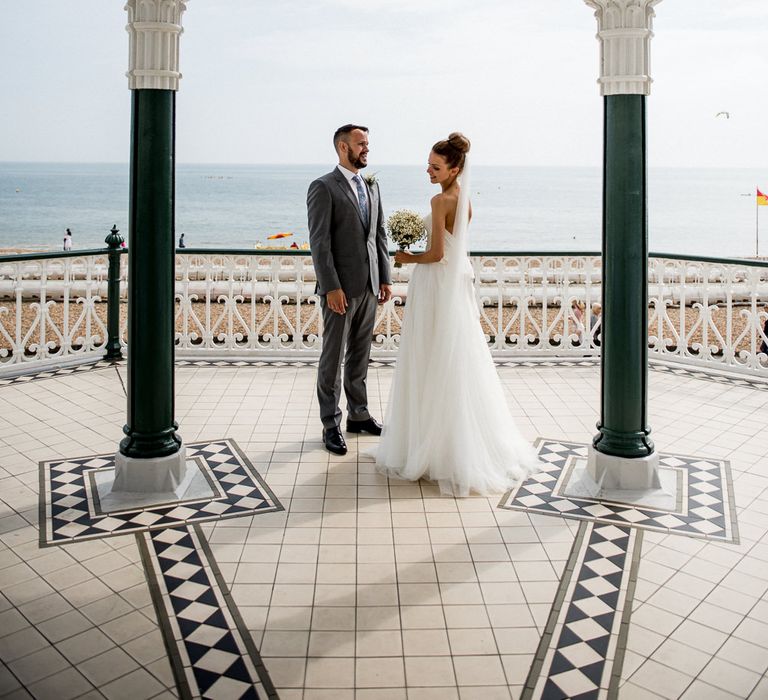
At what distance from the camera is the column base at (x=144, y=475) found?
4.09 meters

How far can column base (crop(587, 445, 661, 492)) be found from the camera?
13.7 ft

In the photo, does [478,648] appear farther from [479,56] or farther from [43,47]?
[479,56]

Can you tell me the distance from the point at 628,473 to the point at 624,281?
0.99 m

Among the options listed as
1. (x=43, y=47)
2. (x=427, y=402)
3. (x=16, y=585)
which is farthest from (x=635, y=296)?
(x=43, y=47)

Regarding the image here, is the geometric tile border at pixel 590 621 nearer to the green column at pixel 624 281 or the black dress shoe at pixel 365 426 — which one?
the green column at pixel 624 281

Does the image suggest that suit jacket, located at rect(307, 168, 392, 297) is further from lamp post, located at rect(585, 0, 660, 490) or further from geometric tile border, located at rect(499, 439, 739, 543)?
geometric tile border, located at rect(499, 439, 739, 543)

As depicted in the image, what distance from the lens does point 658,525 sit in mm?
3787

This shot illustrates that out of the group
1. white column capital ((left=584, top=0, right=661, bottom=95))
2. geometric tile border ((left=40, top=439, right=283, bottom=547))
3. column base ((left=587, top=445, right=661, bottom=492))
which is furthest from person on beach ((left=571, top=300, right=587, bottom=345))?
geometric tile border ((left=40, top=439, right=283, bottom=547))

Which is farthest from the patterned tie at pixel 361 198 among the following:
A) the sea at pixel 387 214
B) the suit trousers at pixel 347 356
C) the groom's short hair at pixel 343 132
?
the sea at pixel 387 214

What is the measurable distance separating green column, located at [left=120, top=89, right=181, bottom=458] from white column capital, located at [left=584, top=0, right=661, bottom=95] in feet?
7.14

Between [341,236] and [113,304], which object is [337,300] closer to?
[341,236]

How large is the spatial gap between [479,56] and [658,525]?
75.8 metres

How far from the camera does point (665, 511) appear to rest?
3951 millimetres

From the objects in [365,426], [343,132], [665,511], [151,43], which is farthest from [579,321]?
[151,43]
